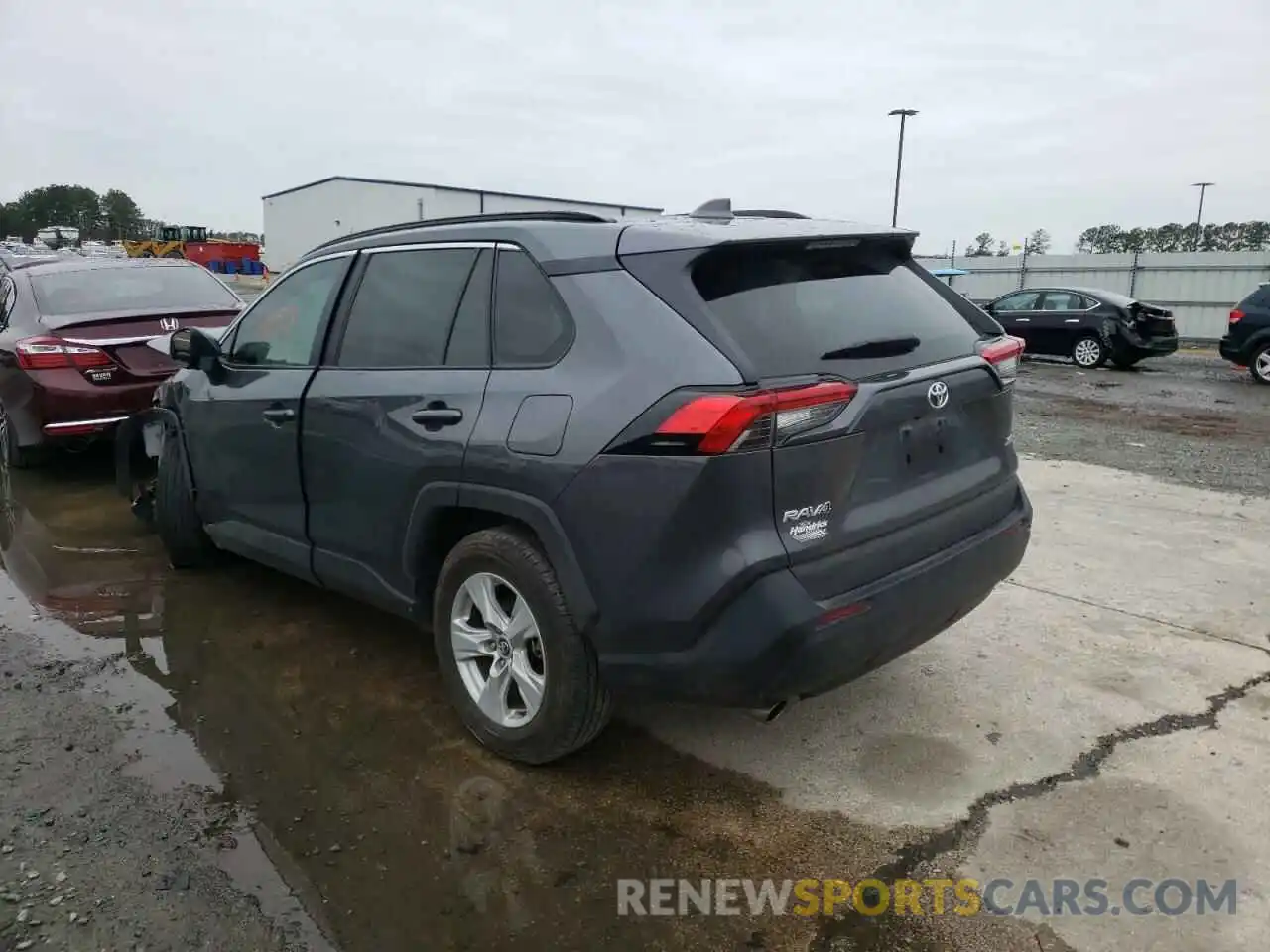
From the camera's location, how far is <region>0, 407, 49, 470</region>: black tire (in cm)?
697

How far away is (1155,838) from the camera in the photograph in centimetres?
Result: 271

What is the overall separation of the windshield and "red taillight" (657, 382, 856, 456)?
19.5 feet

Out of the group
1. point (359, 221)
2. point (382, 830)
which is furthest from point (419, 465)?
point (359, 221)

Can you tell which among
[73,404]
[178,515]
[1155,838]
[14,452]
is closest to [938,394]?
[1155,838]

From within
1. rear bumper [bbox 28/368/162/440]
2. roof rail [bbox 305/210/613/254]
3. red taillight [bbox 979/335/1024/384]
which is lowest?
rear bumper [bbox 28/368/162/440]

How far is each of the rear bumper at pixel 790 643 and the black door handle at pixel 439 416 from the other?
3.12 feet

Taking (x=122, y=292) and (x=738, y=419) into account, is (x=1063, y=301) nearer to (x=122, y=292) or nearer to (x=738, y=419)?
(x=122, y=292)

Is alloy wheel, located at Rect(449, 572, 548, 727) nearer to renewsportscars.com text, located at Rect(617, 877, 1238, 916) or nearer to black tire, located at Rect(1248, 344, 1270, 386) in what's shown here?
renewsportscars.com text, located at Rect(617, 877, 1238, 916)

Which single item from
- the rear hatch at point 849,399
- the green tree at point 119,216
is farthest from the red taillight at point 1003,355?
the green tree at point 119,216

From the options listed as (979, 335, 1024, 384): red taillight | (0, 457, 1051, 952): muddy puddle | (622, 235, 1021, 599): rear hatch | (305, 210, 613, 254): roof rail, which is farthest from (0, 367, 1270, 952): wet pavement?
(305, 210, 613, 254): roof rail

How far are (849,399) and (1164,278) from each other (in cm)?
2771

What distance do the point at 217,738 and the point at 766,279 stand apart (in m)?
2.55

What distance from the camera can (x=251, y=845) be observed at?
107 inches

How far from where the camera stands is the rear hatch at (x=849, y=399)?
251cm
